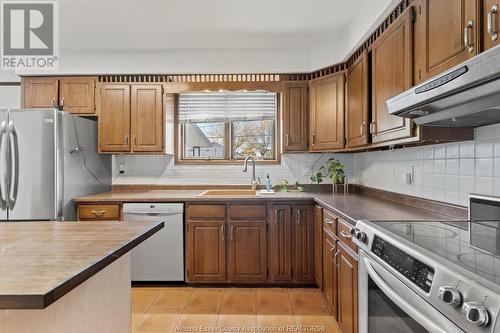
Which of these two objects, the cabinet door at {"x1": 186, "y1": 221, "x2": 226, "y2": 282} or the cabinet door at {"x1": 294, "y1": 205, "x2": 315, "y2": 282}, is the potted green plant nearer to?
the cabinet door at {"x1": 294, "y1": 205, "x2": 315, "y2": 282}

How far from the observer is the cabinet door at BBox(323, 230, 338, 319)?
243cm

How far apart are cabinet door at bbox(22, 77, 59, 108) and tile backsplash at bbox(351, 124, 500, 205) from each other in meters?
3.43

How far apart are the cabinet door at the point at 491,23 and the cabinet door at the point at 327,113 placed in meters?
1.95

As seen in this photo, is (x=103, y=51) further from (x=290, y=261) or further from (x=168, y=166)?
(x=290, y=261)

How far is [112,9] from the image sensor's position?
2826 millimetres

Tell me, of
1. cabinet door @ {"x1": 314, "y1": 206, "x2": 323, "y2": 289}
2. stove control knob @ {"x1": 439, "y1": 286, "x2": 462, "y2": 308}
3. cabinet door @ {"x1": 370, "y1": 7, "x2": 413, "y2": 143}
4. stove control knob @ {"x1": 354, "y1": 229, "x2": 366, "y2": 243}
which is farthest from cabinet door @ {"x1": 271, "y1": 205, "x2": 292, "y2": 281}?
stove control knob @ {"x1": 439, "y1": 286, "x2": 462, "y2": 308}

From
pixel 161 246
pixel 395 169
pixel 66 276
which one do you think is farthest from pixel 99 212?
pixel 395 169

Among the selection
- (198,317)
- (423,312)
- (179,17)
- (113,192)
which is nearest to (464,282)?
(423,312)

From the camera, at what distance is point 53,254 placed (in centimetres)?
122

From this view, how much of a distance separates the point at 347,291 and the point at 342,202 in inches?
32.2

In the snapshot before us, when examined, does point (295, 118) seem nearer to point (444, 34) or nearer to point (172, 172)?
point (172, 172)

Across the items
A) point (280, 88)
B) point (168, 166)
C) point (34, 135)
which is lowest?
point (168, 166)

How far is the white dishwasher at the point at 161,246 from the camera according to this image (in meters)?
3.27

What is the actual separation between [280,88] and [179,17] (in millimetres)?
1240
